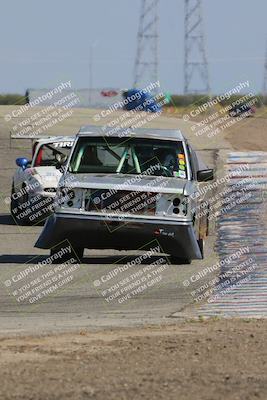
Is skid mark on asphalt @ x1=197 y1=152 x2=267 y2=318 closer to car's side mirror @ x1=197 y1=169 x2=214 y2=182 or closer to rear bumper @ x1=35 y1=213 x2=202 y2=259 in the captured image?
Answer: rear bumper @ x1=35 y1=213 x2=202 y2=259

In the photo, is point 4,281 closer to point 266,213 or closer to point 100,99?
point 266,213

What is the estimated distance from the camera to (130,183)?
13.3 metres

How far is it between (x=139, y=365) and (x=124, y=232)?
6309 millimetres

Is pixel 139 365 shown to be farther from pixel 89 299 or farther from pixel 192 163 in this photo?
pixel 192 163

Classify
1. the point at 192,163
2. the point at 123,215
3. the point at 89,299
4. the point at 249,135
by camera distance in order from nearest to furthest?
1. the point at 89,299
2. the point at 123,215
3. the point at 192,163
4. the point at 249,135

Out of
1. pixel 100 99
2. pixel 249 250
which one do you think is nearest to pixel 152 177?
pixel 249 250

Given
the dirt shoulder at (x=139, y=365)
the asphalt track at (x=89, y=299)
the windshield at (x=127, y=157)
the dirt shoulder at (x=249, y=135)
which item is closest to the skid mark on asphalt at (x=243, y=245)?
the asphalt track at (x=89, y=299)

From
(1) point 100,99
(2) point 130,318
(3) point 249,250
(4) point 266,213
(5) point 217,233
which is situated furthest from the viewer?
(1) point 100,99

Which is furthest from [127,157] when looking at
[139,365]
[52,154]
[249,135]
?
[249,135]

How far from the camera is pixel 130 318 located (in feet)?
31.7

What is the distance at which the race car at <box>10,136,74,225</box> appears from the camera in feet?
63.0

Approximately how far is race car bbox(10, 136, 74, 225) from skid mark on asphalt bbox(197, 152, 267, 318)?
307cm

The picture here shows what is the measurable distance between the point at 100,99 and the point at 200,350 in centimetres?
6596

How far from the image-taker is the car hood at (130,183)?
13180mm
